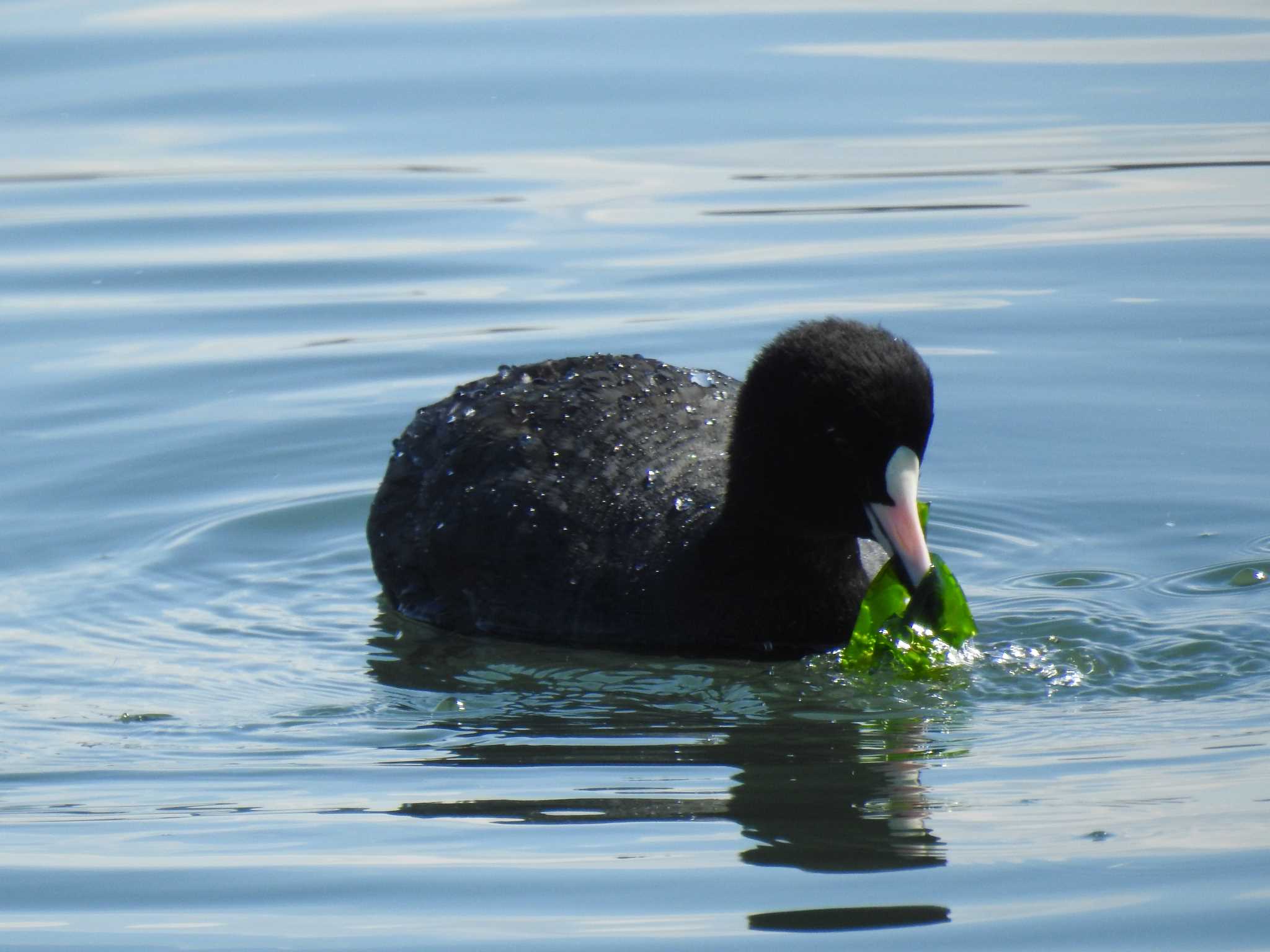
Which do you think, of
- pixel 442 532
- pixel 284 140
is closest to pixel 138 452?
pixel 442 532

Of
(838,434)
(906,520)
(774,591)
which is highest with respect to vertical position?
(838,434)

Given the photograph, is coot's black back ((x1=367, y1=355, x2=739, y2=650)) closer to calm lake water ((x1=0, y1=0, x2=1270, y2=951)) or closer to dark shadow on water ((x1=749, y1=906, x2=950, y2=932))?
calm lake water ((x1=0, y1=0, x2=1270, y2=951))

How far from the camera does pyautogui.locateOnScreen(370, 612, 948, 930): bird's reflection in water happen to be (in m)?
4.71

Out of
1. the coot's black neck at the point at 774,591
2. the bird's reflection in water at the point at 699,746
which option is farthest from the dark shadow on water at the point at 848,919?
the coot's black neck at the point at 774,591

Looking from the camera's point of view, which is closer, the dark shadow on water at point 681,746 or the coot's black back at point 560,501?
the dark shadow on water at point 681,746

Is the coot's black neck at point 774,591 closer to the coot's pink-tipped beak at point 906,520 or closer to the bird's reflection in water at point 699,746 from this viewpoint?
the bird's reflection in water at point 699,746

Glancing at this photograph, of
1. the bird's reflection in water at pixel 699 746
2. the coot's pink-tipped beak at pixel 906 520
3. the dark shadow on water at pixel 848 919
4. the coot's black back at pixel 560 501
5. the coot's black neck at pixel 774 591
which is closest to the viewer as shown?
the dark shadow on water at pixel 848 919

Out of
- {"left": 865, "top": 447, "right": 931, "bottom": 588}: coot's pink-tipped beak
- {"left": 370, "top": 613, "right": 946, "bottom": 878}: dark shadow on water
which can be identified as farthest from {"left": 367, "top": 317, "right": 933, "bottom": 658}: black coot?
{"left": 370, "top": 613, "right": 946, "bottom": 878}: dark shadow on water

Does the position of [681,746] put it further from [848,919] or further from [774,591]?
[848,919]

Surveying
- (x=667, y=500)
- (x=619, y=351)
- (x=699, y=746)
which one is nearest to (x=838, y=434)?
(x=667, y=500)

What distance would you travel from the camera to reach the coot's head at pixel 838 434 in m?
5.83

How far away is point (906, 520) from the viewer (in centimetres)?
588

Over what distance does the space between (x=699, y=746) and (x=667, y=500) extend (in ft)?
4.19

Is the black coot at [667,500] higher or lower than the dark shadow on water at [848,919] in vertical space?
higher
